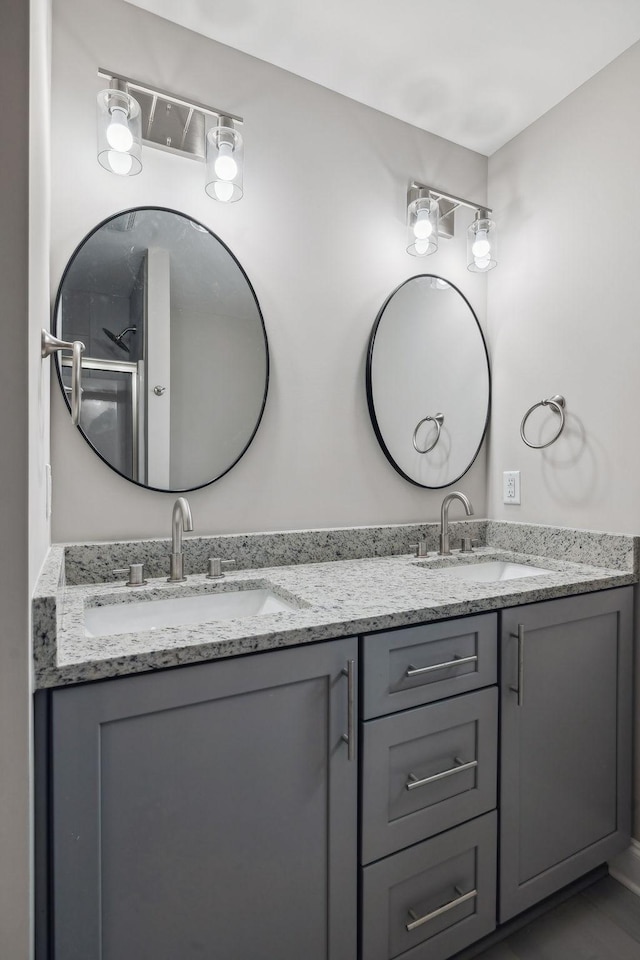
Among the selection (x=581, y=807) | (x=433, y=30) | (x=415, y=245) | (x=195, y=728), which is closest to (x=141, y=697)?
(x=195, y=728)

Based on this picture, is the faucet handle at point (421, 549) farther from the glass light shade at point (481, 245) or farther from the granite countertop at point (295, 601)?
the glass light shade at point (481, 245)

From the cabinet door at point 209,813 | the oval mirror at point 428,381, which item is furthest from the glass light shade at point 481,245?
the cabinet door at point 209,813

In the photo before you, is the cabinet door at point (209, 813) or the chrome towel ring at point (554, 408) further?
the chrome towel ring at point (554, 408)

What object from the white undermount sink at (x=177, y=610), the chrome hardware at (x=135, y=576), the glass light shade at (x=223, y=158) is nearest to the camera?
the white undermount sink at (x=177, y=610)

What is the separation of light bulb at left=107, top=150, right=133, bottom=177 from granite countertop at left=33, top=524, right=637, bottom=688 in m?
0.99

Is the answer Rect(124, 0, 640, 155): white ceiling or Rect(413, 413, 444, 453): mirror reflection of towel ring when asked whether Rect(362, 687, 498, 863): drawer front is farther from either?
Rect(124, 0, 640, 155): white ceiling

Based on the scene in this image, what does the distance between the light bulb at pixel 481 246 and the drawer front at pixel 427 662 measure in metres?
1.38

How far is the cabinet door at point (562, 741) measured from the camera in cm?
128

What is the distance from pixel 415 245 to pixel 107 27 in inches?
43.4

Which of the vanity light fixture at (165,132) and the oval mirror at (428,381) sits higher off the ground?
the vanity light fixture at (165,132)

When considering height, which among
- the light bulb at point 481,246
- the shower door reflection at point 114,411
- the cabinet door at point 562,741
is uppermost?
the light bulb at point 481,246

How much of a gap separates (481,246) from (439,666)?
1559mm

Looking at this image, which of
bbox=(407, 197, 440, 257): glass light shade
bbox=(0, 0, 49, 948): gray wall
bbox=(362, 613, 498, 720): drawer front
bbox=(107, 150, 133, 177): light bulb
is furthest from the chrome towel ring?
bbox=(0, 0, 49, 948): gray wall

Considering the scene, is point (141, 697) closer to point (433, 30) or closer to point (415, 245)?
point (415, 245)
